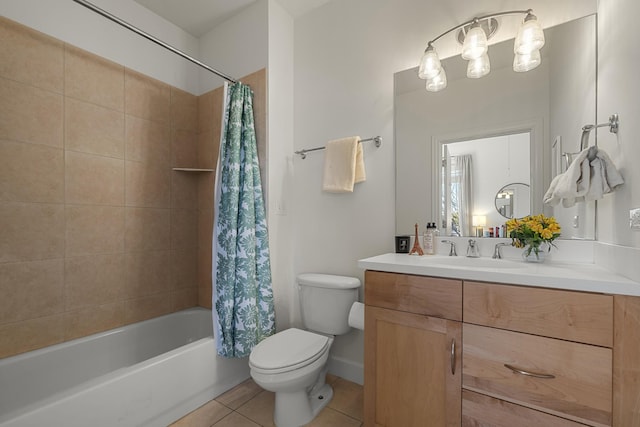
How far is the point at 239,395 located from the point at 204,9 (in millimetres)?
2706

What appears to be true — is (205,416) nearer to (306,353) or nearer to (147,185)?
(306,353)

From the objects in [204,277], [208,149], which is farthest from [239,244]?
[208,149]

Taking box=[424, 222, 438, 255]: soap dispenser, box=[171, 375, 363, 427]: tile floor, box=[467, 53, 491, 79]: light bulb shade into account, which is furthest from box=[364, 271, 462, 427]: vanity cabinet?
box=[467, 53, 491, 79]: light bulb shade

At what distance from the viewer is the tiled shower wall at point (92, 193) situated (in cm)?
150

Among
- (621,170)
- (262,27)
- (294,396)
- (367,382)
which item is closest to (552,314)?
(621,170)

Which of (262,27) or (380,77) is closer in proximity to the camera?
(380,77)

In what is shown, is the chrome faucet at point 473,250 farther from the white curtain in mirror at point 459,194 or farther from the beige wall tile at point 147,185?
the beige wall tile at point 147,185

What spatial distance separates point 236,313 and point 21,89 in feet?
5.67

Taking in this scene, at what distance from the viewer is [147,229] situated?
2.06 meters

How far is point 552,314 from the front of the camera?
2.90ft

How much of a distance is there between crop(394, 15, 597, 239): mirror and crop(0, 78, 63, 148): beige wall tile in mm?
2031

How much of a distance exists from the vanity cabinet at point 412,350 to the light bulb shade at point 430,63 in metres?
1.12

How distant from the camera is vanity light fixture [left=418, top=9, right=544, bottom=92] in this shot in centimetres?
126

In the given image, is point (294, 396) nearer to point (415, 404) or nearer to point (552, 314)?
point (415, 404)
